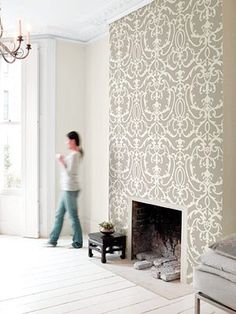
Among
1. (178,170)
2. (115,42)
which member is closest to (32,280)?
(178,170)

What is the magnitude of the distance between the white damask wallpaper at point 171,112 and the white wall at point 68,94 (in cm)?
100

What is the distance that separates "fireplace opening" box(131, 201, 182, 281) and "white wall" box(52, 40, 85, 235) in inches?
53.6

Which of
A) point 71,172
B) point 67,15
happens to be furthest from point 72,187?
point 67,15

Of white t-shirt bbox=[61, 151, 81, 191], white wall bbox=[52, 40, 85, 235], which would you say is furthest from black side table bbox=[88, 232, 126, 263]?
white wall bbox=[52, 40, 85, 235]

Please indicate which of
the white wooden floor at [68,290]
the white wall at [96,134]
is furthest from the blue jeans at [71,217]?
the white wall at [96,134]

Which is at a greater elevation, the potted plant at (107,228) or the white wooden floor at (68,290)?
the potted plant at (107,228)

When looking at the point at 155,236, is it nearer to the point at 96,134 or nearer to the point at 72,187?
the point at 72,187

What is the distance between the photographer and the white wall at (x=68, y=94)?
5.04 meters

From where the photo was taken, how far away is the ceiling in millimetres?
3975

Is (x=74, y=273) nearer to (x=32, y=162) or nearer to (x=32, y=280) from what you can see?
(x=32, y=280)

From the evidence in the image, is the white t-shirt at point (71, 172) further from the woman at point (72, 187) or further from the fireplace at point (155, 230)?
the fireplace at point (155, 230)

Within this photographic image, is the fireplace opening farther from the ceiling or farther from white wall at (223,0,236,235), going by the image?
the ceiling

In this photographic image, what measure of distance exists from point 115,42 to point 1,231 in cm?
290

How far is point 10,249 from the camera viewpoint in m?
4.38
